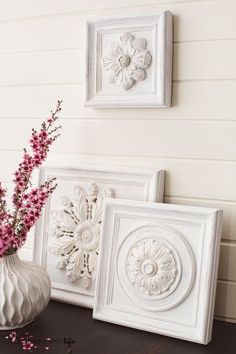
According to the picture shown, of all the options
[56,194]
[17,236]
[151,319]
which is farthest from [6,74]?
[151,319]

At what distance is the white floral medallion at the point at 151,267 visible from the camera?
3.90ft

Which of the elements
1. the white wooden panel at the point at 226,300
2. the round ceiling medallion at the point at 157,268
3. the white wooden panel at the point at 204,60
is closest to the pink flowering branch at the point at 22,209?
the round ceiling medallion at the point at 157,268

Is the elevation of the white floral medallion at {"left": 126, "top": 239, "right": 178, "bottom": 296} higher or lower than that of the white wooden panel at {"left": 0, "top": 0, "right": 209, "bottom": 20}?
lower

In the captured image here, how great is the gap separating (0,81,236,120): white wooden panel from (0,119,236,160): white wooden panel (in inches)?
0.7

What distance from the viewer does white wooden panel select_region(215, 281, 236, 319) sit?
123 centimetres

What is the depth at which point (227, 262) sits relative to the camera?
1.23 meters

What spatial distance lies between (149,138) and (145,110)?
0.07 m

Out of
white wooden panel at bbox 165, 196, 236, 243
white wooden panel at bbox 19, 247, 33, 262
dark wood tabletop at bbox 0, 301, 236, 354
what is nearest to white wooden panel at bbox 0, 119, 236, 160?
white wooden panel at bbox 165, 196, 236, 243

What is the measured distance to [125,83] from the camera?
50.7 inches

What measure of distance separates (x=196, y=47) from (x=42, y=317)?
2.54 feet

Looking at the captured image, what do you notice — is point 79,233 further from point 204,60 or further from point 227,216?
point 204,60

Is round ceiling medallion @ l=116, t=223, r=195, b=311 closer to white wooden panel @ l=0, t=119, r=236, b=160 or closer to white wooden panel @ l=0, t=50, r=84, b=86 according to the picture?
white wooden panel @ l=0, t=119, r=236, b=160

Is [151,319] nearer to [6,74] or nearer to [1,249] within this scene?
[1,249]

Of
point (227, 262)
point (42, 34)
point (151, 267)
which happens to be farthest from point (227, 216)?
point (42, 34)
